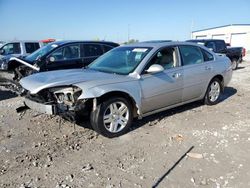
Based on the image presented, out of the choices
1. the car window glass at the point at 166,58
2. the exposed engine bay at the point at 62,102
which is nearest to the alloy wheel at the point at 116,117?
the exposed engine bay at the point at 62,102

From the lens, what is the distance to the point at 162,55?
5.54 meters

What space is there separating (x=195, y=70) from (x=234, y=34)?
3660 cm

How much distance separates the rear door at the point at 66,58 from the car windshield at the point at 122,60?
2.36m

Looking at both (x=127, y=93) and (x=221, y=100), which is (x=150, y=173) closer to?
(x=127, y=93)

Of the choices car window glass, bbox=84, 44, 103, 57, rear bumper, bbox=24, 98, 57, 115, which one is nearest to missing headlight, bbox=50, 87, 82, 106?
rear bumper, bbox=24, 98, 57, 115

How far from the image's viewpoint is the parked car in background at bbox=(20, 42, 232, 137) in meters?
4.54

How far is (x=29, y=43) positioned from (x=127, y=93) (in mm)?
9284

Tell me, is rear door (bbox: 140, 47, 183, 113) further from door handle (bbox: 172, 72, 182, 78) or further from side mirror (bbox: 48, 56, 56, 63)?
side mirror (bbox: 48, 56, 56, 63)

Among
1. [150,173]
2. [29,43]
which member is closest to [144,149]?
[150,173]

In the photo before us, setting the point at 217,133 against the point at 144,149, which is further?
the point at 217,133

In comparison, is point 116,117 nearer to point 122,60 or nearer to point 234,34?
point 122,60

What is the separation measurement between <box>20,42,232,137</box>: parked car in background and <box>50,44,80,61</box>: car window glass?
251cm

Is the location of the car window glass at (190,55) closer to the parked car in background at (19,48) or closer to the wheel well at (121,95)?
the wheel well at (121,95)

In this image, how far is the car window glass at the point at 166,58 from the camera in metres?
5.38
